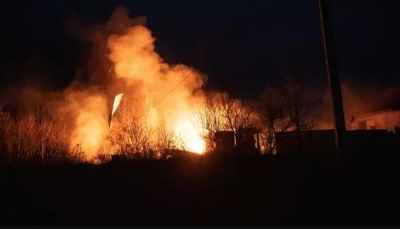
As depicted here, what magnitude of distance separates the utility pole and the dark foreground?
1.05 metres

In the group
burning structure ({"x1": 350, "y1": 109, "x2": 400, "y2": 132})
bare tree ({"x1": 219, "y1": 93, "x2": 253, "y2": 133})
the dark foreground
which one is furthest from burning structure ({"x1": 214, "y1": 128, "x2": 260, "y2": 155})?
burning structure ({"x1": 350, "y1": 109, "x2": 400, "y2": 132})

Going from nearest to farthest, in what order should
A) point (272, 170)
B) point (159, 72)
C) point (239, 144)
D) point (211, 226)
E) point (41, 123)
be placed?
point (211, 226), point (272, 170), point (239, 144), point (41, 123), point (159, 72)

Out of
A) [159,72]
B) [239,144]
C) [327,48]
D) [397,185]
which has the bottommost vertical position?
[397,185]

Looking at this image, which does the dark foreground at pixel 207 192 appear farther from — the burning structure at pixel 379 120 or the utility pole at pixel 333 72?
the burning structure at pixel 379 120

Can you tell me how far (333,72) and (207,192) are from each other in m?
4.81

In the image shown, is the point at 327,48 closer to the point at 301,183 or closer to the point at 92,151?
the point at 301,183

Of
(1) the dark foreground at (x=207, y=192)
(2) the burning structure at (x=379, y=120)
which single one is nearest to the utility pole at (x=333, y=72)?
(1) the dark foreground at (x=207, y=192)

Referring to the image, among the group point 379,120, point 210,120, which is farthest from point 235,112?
point 379,120

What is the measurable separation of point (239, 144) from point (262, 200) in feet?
22.6

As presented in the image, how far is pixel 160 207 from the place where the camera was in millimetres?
10586

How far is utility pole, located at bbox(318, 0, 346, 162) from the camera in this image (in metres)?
10.1

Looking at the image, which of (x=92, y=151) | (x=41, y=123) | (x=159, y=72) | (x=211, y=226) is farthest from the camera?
(x=159, y=72)

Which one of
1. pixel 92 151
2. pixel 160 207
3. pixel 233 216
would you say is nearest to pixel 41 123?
pixel 92 151

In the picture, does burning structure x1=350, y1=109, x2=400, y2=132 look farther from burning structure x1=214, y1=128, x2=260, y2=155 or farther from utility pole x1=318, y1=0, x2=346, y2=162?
utility pole x1=318, y1=0, x2=346, y2=162
